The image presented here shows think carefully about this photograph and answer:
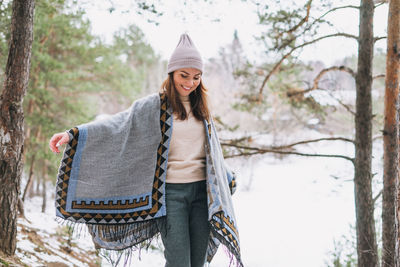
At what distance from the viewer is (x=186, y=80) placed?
7.05ft

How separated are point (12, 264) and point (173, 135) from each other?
1.56m

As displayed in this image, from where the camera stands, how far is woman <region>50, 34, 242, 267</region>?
→ 2.09 meters

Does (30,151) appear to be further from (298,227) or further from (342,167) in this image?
(342,167)

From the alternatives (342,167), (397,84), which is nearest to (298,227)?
(342,167)

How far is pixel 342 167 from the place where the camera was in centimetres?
1662

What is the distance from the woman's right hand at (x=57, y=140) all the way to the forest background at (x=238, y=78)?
72.9 inches

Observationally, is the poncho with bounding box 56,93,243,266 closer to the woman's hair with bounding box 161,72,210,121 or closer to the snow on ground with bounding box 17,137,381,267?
the woman's hair with bounding box 161,72,210,121

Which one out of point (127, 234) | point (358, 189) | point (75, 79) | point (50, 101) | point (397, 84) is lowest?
point (127, 234)

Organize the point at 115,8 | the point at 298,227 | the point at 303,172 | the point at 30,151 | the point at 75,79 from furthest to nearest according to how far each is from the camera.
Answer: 1. the point at 303,172
2. the point at 298,227
3. the point at 75,79
4. the point at 30,151
5. the point at 115,8

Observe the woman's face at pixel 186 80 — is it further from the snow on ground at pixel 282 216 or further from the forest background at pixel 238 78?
the snow on ground at pixel 282 216

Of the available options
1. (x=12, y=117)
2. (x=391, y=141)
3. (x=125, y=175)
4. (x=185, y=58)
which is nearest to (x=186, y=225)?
(x=125, y=175)

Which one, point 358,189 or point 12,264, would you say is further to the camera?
point 358,189

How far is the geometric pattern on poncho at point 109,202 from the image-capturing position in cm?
208

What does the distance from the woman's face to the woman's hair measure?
48mm
